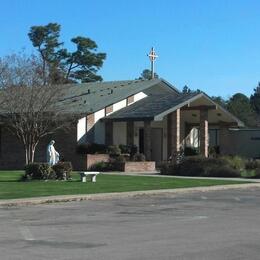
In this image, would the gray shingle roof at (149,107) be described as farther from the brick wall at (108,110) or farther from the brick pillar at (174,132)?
the brick pillar at (174,132)

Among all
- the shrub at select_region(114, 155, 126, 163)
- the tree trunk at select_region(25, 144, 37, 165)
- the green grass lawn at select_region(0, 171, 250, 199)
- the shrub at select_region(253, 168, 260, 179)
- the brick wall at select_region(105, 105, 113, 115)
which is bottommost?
the green grass lawn at select_region(0, 171, 250, 199)

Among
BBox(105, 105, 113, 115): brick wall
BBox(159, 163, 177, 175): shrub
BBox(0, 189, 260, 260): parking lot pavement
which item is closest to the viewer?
BBox(0, 189, 260, 260): parking lot pavement

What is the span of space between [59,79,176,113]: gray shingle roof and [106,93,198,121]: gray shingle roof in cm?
82

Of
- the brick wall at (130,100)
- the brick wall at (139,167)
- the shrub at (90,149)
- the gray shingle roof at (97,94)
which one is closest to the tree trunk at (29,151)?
the shrub at (90,149)

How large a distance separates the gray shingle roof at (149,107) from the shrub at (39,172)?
11448 mm

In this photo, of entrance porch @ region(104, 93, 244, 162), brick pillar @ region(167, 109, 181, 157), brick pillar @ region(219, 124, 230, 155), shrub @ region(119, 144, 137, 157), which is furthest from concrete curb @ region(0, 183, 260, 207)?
brick pillar @ region(219, 124, 230, 155)

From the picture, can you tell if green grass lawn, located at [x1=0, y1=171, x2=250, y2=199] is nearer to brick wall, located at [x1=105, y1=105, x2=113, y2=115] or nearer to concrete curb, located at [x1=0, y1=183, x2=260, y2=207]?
concrete curb, located at [x1=0, y1=183, x2=260, y2=207]

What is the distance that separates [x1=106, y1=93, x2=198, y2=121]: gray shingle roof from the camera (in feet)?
124

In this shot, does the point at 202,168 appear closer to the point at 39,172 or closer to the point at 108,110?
the point at 108,110

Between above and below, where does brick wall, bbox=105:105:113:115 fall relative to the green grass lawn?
above

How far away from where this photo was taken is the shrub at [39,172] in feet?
86.7

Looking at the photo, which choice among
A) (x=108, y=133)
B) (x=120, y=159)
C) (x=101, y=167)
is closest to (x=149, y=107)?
(x=108, y=133)

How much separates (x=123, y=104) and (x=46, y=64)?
17.7ft

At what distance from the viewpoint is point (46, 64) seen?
130 ft
